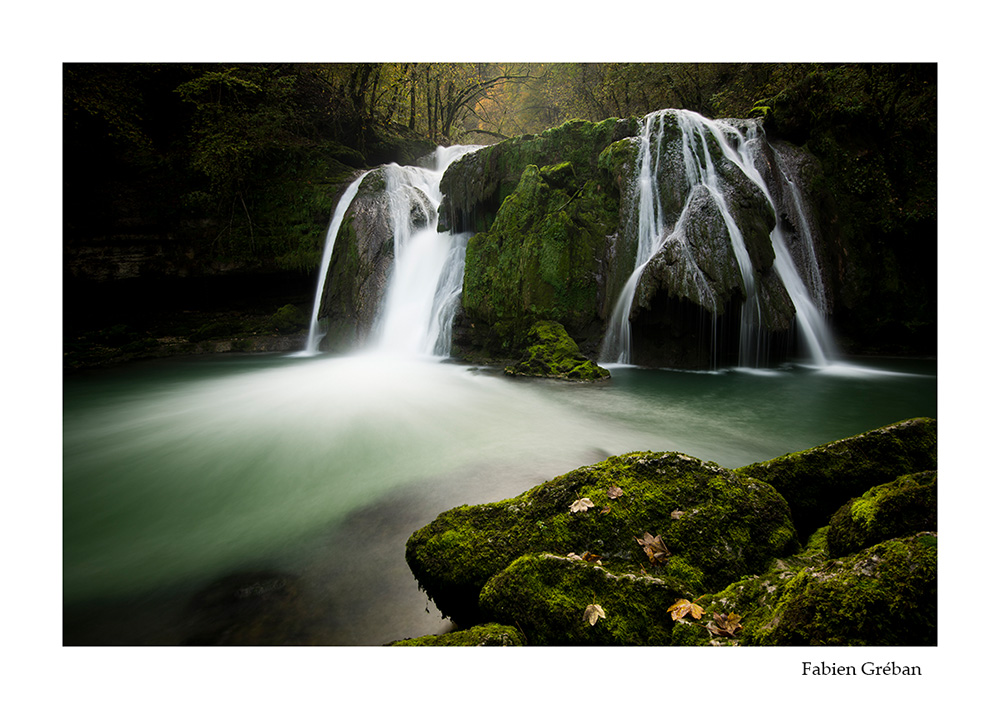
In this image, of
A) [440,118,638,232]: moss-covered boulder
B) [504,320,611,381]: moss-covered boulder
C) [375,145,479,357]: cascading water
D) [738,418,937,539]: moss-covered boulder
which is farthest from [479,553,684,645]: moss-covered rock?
[440,118,638,232]: moss-covered boulder

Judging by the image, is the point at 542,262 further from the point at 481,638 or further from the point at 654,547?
the point at 481,638

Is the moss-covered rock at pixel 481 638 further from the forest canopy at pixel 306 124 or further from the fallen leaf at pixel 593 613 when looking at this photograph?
the forest canopy at pixel 306 124

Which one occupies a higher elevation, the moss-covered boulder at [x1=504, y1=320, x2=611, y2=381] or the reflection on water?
the moss-covered boulder at [x1=504, y1=320, x2=611, y2=381]

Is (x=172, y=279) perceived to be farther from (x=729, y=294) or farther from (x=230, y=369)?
(x=729, y=294)

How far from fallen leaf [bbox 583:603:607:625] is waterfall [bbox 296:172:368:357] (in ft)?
40.0

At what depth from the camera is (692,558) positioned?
191 cm

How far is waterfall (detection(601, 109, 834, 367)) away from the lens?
7.61 meters

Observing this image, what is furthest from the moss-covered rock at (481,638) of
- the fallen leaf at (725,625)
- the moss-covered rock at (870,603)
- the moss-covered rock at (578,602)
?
the moss-covered rock at (870,603)

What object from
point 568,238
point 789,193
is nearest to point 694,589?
point 568,238

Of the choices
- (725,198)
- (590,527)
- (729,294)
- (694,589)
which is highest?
(725,198)

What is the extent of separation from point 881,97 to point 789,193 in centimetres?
247

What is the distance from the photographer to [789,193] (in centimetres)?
927

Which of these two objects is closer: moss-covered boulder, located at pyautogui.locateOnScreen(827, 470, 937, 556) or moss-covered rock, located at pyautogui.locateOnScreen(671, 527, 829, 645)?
moss-covered rock, located at pyautogui.locateOnScreen(671, 527, 829, 645)

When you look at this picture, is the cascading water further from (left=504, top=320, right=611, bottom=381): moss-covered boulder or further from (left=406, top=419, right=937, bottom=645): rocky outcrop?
(left=406, top=419, right=937, bottom=645): rocky outcrop
